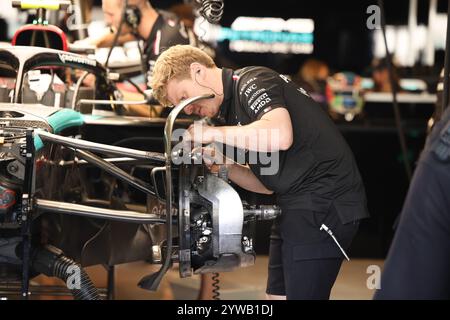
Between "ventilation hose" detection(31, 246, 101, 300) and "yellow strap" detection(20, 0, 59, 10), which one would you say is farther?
"yellow strap" detection(20, 0, 59, 10)

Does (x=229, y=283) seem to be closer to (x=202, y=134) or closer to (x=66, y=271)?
(x=66, y=271)

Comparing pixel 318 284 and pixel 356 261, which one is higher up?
pixel 318 284

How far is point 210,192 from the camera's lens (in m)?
3.31

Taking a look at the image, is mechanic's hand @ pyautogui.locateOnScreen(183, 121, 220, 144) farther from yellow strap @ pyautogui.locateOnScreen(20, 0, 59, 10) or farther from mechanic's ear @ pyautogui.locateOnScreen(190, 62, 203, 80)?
yellow strap @ pyautogui.locateOnScreen(20, 0, 59, 10)

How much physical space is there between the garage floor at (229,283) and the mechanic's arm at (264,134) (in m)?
3.04

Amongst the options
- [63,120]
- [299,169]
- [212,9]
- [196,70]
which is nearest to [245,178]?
[299,169]

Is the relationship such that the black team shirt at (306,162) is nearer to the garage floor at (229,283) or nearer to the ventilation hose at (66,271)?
the ventilation hose at (66,271)

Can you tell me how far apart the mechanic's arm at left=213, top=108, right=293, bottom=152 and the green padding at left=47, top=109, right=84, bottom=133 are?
0.82 meters

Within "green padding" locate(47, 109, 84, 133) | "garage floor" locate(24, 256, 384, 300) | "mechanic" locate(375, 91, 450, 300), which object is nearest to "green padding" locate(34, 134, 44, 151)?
"green padding" locate(47, 109, 84, 133)

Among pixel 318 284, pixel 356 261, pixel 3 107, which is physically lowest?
pixel 356 261

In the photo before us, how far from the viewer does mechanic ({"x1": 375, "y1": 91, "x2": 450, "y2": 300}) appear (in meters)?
1.70
